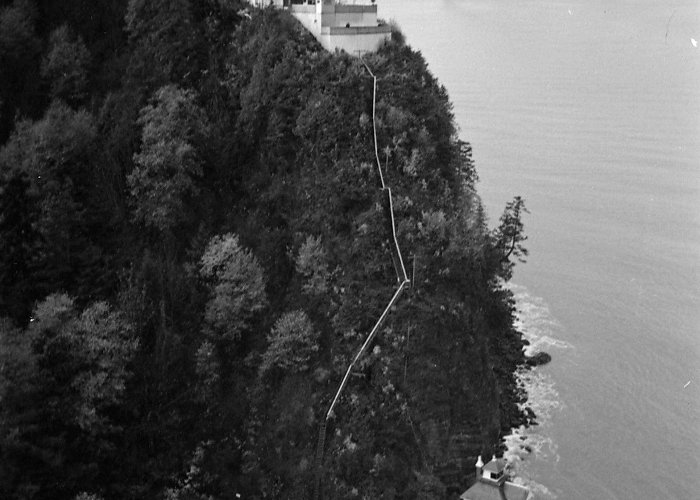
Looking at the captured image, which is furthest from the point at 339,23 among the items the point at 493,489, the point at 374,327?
the point at 493,489

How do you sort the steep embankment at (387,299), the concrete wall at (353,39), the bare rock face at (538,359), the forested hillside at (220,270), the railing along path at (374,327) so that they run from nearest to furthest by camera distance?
the forested hillside at (220,270) < the railing along path at (374,327) < the steep embankment at (387,299) < the concrete wall at (353,39) < the bare rock face at (538,359)

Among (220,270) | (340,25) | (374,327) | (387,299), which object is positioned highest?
(340,25)

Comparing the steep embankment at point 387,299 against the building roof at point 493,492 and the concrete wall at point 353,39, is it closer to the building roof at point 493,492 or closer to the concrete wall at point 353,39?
the concrete wall at point 353,39

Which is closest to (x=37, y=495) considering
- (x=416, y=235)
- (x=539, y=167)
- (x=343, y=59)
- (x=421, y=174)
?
(x=416, y=235)

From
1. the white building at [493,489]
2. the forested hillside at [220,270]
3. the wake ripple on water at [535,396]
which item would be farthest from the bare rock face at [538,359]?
the white building at [493,489]

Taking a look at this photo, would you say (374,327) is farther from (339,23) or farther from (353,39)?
(339,23)

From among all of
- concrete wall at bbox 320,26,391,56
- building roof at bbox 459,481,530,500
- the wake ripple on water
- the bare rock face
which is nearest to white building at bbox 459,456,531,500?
building roof at bbox 459,481,530,500

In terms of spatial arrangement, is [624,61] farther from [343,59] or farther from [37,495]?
[37,495]

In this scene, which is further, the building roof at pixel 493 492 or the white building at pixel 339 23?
the white building at pixel 339 23
